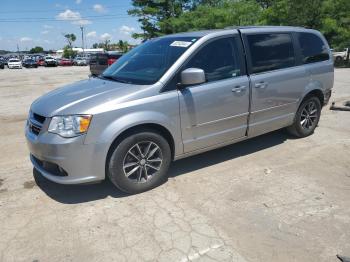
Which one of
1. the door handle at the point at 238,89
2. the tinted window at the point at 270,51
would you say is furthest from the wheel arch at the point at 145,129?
the tinted window at the point at 270,51

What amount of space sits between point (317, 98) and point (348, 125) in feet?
4.71

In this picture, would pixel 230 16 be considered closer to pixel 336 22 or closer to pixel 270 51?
pixel 336 22

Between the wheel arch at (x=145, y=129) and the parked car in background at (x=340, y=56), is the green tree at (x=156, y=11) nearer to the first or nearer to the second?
the parked car in background at (x=340, y=56)

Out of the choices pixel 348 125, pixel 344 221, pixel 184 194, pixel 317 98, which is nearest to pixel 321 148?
pixel 317 98

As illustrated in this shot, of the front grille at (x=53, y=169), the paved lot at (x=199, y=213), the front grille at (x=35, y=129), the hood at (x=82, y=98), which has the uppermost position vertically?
the hood at (x=82, y=98)

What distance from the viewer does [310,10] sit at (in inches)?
1057

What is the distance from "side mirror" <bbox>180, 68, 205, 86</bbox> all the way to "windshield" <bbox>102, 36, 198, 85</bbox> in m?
0.28

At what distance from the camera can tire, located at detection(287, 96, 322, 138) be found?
5.73 meters

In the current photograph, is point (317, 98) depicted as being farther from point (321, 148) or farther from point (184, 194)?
point (184, 194)

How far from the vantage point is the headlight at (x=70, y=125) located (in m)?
3.56

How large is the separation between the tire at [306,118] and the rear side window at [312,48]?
655mm

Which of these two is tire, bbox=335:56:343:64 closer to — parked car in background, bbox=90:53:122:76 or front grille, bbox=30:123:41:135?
parked car in background, bbox=90:53:122:76

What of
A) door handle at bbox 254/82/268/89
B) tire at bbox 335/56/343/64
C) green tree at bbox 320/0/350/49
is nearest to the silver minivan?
door handle at bbox 254/82/268/89

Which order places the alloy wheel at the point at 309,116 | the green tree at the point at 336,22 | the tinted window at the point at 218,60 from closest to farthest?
the tinted window at the point at 218,60, the alloy wheel at the point at 309,116, the green tree at the point at 336,22
